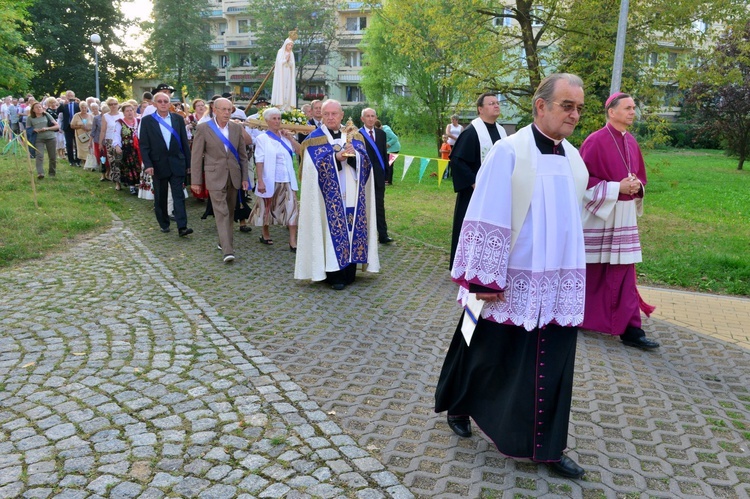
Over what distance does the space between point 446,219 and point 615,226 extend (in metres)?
7.26

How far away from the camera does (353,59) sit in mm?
67375

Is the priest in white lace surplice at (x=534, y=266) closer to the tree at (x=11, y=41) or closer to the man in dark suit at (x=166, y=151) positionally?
the man in dark suit at (x=166, y=151)

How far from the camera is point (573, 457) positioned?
150 inches

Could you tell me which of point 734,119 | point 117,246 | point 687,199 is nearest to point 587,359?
point 117,246

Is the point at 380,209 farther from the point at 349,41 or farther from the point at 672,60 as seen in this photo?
the point at 349,41

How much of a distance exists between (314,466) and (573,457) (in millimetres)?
1595

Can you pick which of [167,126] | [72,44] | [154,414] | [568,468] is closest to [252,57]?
[72,44]

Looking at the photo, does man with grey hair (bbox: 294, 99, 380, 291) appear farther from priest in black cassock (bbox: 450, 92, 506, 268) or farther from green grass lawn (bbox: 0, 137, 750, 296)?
green grass lawn (bbox: 0, 137, 750, 296)

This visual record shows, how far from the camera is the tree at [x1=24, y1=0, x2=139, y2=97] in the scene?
1844 inches

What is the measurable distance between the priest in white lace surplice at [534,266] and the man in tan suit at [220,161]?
19.5 feet

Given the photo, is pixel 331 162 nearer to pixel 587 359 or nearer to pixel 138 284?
pixel 138 284

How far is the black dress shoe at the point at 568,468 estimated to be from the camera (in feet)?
11.6

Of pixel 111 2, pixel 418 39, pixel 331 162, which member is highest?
pixel 111 2

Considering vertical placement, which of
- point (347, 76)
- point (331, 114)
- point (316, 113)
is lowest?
point (331, 114)
